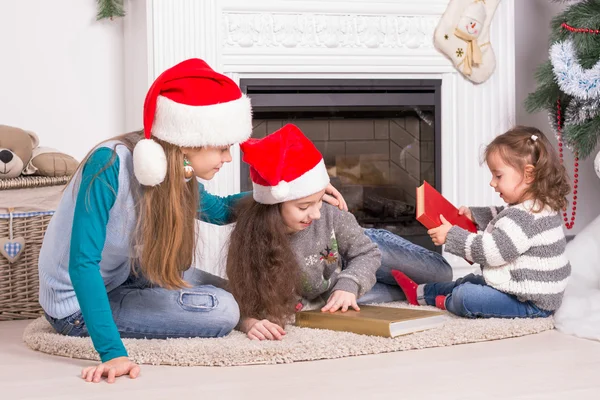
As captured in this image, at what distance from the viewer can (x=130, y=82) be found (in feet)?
8.92

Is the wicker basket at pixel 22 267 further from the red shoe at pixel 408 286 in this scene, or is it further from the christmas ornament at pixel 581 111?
the christmas ornament at pixel 581 111

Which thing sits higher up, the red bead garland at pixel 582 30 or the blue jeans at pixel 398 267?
the red bead garland at pixel 582 30

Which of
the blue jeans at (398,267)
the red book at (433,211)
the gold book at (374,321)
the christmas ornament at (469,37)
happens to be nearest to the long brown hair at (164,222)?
the gold book at (374,321)

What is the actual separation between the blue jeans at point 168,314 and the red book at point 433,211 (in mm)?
549

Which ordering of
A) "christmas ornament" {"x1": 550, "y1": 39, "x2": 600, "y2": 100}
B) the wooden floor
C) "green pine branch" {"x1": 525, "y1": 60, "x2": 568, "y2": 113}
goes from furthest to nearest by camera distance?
"green pine branch" {"x1": 525, "y1": 60, "x2": 568, "y2": 113}
"christmas ornament" {"x1": 550, "y1": 39, "x2": 600, "y2": 100}
the wooden floor

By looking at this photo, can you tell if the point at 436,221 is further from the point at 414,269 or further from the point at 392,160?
the point at 392,160

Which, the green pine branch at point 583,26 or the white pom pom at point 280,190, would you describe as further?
the green pine branch at point 583,26

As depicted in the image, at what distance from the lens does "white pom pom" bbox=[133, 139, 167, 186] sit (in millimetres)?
1463

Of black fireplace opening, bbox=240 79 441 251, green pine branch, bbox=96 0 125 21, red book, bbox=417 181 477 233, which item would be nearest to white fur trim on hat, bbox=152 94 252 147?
red book, bbox=417 181 477 233

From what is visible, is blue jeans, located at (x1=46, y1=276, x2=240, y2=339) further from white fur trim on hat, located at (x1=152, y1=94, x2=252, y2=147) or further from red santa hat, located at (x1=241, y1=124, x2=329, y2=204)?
white fur trim on hat, located at (x1=152, y1=94, x2=252, y2=147)

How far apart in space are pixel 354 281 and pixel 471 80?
1167 mm

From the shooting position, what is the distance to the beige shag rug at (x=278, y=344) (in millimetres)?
1567

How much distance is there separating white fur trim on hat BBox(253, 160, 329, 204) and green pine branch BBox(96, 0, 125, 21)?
1.19 m

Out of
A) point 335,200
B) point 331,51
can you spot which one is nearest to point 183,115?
point 335,200
